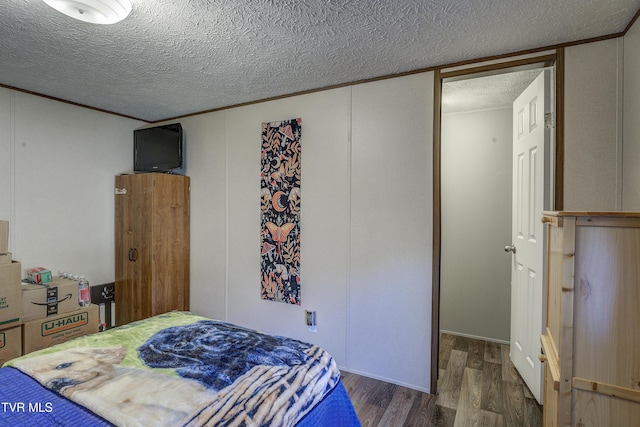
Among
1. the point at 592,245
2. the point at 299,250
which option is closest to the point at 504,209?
the point at 299,250

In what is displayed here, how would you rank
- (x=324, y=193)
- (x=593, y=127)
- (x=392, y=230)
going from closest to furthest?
(x=593, y=127), (x=392, y=230), (x=324, y=193)

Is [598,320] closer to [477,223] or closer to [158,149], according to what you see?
[477,223]

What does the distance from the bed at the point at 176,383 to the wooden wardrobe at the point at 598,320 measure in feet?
2.96

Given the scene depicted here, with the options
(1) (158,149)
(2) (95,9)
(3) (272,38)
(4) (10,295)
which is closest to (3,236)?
(4) (10,295)

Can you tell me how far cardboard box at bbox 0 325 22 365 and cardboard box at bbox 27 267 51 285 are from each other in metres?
0.48

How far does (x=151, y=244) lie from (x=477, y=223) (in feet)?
10.8

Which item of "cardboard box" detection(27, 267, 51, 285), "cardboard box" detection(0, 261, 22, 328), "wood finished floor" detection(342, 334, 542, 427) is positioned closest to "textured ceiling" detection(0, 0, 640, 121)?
"cardboard box" detection(0, 261, 22, 328)

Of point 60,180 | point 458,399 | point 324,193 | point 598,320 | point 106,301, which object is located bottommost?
point 458,399

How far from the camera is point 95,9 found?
146 cm

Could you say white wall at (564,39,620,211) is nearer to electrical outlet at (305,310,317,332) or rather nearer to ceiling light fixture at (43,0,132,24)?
electrical outlet at (305,310,317,332)

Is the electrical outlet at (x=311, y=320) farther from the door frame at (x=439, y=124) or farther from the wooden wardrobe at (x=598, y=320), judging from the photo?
the wooden wardrobe at (x=598, y=320)

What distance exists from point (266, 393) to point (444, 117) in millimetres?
3175

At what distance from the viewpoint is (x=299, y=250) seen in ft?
9.37

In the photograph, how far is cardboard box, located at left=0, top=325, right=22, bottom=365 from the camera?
2.22m
